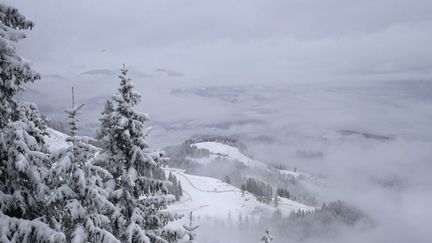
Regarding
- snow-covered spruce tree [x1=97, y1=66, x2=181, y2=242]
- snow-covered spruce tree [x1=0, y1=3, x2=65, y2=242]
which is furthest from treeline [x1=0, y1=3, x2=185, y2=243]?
snow-covered spruce tree [x1=97, y1=66, x2=181, y2=242]

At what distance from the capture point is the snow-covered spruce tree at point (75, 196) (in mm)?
12039

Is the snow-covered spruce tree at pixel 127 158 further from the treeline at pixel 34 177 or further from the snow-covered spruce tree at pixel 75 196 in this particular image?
the snow-covered spruce tree at pixel 75 196

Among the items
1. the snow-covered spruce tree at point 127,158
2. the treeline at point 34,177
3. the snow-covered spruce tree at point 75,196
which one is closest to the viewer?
the treeline at point 34,177

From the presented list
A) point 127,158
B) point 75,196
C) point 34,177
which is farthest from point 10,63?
point 127,158

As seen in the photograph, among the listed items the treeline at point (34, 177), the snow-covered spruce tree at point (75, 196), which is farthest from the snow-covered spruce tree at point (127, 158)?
the snow-covered spruce tree at point (75, 196)

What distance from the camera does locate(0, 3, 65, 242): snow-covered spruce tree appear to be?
445 inches

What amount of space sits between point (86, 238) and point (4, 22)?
6994 mm

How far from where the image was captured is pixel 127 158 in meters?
17.1

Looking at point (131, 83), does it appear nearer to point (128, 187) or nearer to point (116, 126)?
point (116, 126)

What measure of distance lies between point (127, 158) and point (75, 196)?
4.74 meters

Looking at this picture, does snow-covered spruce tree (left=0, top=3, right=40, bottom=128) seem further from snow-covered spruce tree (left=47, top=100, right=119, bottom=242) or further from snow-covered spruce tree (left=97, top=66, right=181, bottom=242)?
snow-covered spruce tree (left=97, top=66, right=181, bottom=242)

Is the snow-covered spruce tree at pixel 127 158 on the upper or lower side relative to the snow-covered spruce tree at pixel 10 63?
lower

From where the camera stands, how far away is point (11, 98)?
12.7 metres

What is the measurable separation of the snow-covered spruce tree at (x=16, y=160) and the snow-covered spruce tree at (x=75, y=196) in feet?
1.51
